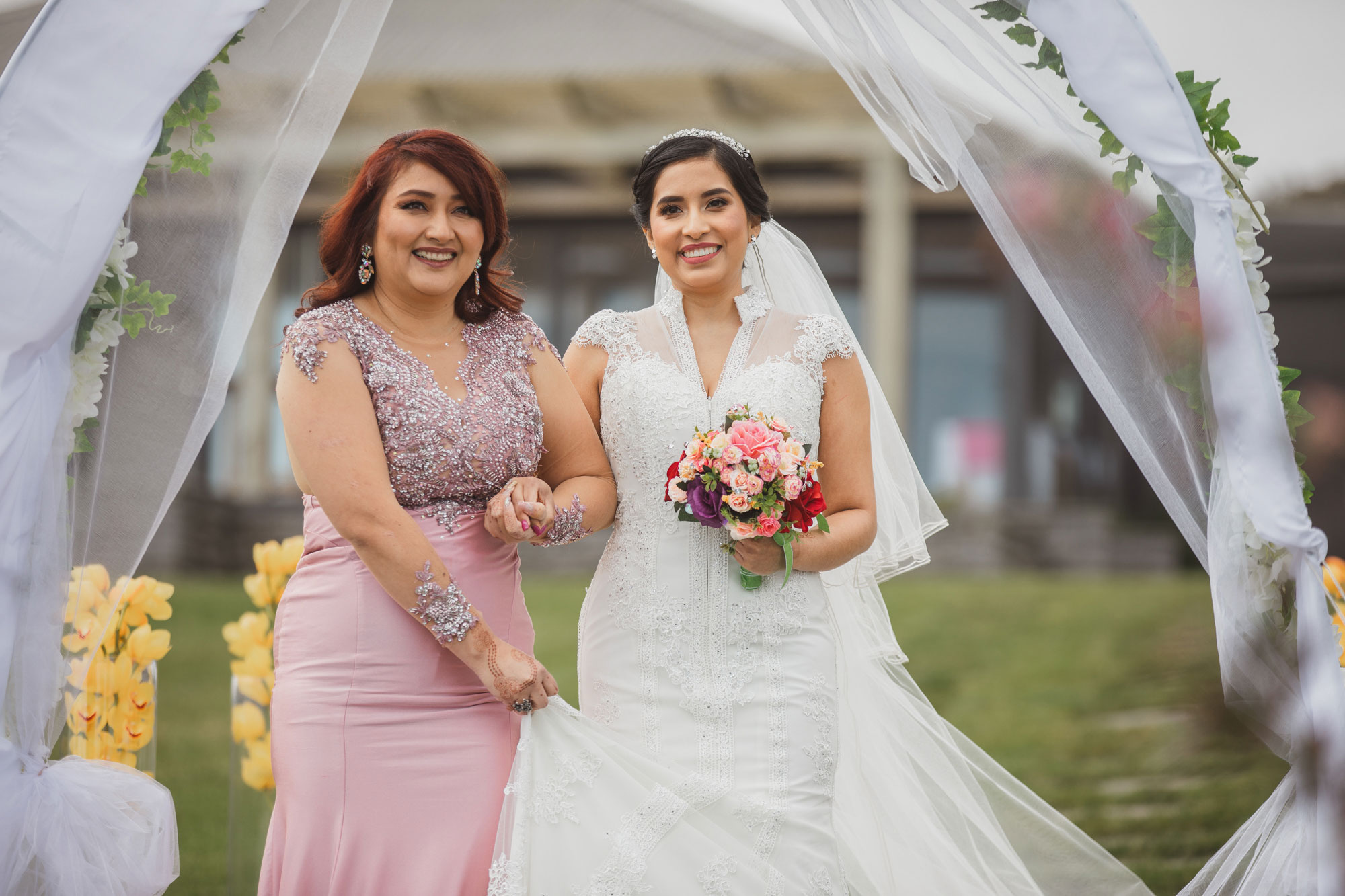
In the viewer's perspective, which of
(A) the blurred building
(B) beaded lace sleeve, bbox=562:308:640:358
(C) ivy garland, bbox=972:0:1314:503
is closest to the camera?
(C) ivy garland, bbox=972:0:1314:503

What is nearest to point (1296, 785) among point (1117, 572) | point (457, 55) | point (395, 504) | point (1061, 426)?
point (395, 504)

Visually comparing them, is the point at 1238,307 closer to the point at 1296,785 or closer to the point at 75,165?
the point at 1296,785

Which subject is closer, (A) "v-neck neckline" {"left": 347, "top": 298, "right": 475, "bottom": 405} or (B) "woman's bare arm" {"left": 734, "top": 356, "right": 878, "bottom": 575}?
(A) "v-neck neckline" {"left": 347, "top": 298, "right": 475, "bottom": 405}

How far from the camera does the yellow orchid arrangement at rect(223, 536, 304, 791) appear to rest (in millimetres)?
4227

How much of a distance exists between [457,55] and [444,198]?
Answer: 10.3 m

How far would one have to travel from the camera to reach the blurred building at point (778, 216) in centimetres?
1247

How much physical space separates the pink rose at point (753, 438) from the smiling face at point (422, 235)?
78 cm

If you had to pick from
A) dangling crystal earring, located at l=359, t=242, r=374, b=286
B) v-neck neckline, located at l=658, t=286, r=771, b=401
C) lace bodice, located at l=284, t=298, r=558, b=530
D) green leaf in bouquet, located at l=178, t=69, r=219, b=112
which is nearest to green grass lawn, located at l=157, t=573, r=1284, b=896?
v-neck neckline, located at l=658, t=286, r=771, b=401

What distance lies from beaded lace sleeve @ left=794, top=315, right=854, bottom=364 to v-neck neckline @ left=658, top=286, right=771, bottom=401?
0.15m

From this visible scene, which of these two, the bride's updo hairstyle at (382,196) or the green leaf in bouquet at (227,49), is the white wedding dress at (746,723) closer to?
the bride's updo hairstyle at (382,196)

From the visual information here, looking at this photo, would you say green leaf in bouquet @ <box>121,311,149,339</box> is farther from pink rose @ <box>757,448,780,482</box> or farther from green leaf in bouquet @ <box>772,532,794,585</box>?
green leaf in bouquet @ <box>772,532,794,585</box>

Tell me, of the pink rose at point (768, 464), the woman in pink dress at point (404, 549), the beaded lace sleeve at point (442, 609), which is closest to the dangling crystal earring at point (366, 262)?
the woman in pink dress at point (404, 549)

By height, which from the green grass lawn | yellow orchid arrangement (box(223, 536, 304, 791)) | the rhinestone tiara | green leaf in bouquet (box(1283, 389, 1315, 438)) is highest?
the rhinestone tiara

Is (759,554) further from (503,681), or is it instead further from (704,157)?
(704,157)
